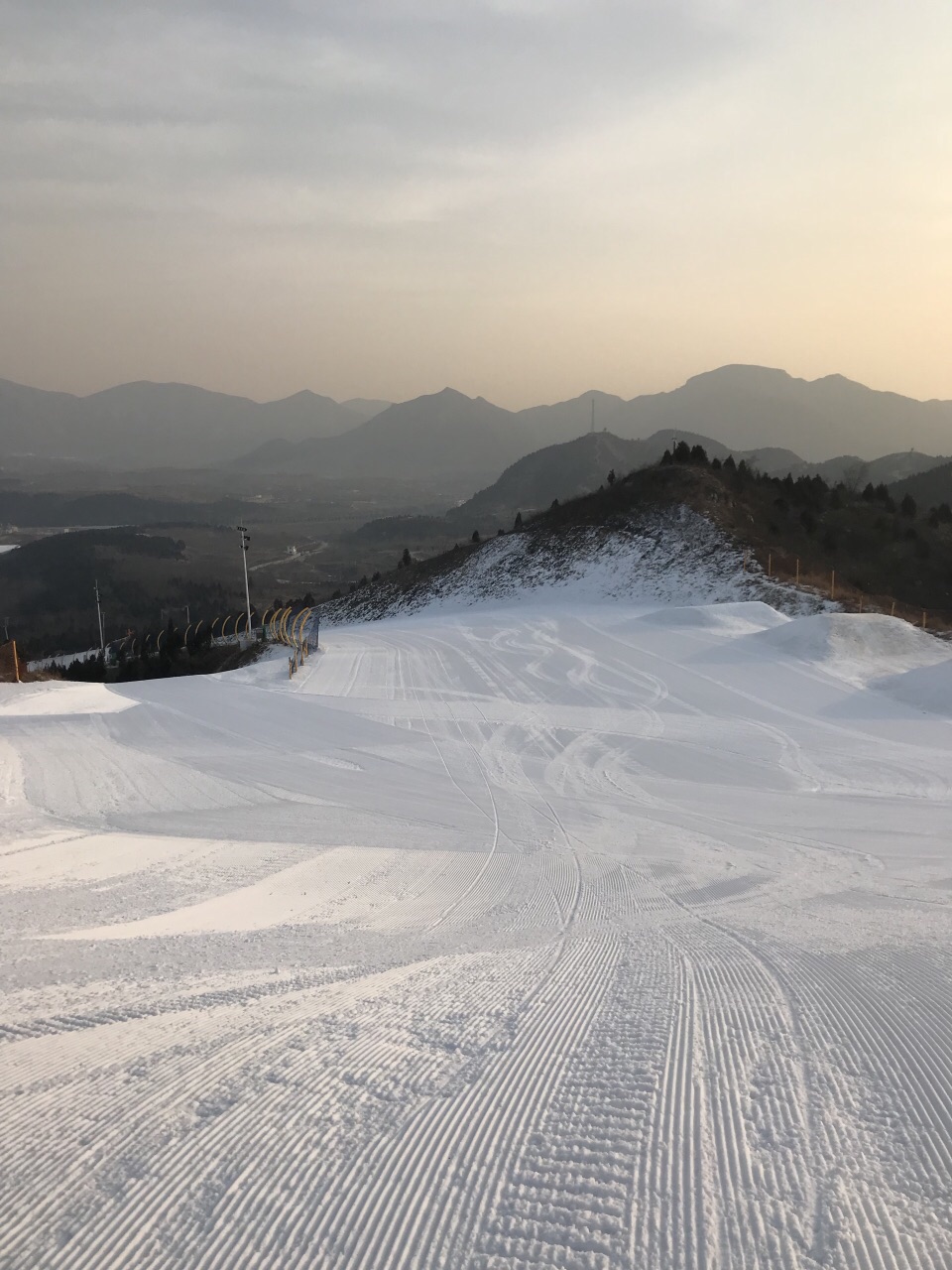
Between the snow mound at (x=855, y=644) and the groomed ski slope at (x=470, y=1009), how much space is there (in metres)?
8.31

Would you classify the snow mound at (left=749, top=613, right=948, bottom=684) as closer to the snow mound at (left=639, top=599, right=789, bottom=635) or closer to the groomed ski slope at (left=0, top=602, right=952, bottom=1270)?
the snow mound at (left=639, top=599, right=789, bottom=635)

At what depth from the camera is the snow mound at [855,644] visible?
65.9ft

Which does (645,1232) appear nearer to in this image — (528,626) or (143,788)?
(143,788)

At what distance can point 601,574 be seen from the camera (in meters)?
42.0

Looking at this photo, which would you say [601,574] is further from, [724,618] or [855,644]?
[855,644]

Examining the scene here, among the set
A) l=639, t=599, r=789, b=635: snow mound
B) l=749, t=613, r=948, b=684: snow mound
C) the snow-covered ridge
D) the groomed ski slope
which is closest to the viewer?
the groomed ski slope

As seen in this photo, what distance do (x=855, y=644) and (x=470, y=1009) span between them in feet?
63.2

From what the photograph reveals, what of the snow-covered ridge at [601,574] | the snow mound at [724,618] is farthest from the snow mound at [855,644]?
the snow-covered ridge at [601,574]

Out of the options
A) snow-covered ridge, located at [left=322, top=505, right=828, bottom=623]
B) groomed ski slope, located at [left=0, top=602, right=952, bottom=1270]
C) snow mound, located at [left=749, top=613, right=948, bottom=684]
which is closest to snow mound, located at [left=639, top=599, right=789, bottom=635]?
snow mound, located at [left=749, top=613, right=948, bottom=684]

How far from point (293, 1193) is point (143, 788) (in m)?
8.03

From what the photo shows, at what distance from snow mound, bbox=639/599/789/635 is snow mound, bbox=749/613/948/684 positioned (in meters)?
2.18

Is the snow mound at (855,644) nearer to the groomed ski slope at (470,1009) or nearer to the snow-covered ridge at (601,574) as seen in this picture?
the groomed ski slope at (470,1009)

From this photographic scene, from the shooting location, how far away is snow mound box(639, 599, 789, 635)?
25141 millimetres

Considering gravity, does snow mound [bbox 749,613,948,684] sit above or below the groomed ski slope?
below
